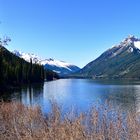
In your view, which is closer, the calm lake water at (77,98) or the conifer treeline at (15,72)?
the calm lake water at (77,98)

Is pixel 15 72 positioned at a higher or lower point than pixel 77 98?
higher

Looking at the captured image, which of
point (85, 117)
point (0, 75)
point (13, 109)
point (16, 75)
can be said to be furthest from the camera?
point (16, 75)

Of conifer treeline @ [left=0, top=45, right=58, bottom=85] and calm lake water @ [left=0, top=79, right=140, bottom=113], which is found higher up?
conifer treeline @ [left=0, top=45, right=58, bottom=85]

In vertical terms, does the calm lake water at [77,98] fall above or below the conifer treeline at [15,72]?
below

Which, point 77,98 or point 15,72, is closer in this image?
point 77,98

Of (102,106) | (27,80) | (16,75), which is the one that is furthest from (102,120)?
(27,80)

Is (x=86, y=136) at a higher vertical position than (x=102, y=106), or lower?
lower

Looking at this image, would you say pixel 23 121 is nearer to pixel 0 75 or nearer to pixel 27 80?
pixel 0 75

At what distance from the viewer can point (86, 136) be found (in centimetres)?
1714

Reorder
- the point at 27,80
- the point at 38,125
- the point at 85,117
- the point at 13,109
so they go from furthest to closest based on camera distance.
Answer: the point at 27,80 → the point at 13,109 → the point at 38,125 → the point at 85,117

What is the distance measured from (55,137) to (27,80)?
167 m

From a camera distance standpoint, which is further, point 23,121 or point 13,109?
point 13,109

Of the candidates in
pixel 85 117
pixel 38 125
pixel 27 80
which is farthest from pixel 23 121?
pixel 27 80

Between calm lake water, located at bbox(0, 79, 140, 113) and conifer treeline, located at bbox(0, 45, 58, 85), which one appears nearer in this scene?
calm lake water, located at bbox(0, 79, 140, 113)
